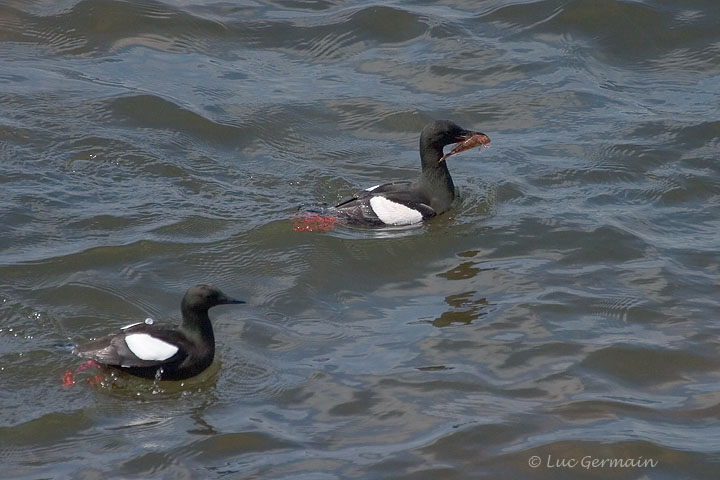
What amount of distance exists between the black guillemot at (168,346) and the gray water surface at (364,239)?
0.56 feet

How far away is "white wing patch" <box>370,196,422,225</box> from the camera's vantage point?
11.5m

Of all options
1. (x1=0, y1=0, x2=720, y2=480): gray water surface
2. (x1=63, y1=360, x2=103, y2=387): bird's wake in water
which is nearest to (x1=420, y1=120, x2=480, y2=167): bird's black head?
(x1=0, y1=0, x2=720, y2=480): gray water surface

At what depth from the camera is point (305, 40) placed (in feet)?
50.0

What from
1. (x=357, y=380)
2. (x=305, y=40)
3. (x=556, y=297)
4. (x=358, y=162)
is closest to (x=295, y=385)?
(x=357, y=380)

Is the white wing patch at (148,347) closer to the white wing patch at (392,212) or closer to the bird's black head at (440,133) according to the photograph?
the white wing patch at (392,212)

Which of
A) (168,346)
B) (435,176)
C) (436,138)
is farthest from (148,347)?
(436,138)

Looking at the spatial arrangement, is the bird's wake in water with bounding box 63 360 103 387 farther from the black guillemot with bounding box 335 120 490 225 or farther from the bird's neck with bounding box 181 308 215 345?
the black guillemot with bounding box 335 120 490 225

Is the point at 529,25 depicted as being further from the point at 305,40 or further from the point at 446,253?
the point at 446,253

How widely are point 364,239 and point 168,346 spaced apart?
117 inches

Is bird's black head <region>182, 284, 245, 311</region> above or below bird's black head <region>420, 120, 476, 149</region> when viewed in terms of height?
below

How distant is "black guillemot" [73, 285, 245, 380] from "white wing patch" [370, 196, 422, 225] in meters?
2.88

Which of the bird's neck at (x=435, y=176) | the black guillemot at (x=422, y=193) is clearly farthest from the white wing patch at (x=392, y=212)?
the bird's neck at (x=435, y=176)

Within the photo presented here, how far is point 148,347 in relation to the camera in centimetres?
884

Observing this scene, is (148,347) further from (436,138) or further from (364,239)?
(436,138)
